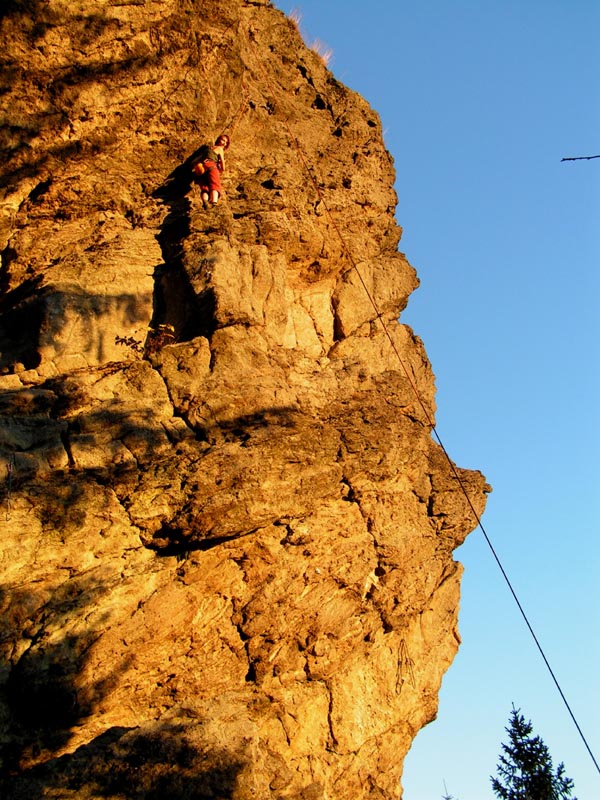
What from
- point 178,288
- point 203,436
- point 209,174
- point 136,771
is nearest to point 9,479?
point 203,436

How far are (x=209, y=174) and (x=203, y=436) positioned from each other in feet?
14.0

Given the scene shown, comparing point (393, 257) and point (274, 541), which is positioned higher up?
point (393, 257)

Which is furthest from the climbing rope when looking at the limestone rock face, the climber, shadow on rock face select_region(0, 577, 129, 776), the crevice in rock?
the climber

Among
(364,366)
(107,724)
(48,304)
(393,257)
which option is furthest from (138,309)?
(107,724)

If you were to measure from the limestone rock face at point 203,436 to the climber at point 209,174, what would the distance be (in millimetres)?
256

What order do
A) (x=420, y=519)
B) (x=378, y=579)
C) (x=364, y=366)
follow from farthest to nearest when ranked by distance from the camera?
(x=364, y=366), (x=420, y=519), (x=378, y=579)

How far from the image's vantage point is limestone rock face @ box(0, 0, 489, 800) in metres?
7.57

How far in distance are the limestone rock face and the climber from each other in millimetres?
256

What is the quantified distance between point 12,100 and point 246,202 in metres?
3.51

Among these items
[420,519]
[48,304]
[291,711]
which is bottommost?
[291,711]

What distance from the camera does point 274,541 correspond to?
882cm

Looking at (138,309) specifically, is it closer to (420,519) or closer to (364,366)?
(364,366)

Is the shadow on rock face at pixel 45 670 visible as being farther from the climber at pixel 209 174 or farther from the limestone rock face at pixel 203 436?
the climber at pixel 209 174

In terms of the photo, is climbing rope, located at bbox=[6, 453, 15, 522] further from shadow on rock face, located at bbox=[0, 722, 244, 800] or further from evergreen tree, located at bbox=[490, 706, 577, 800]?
evergreen tree, located at bbox=[490, 706, 577, 800]
